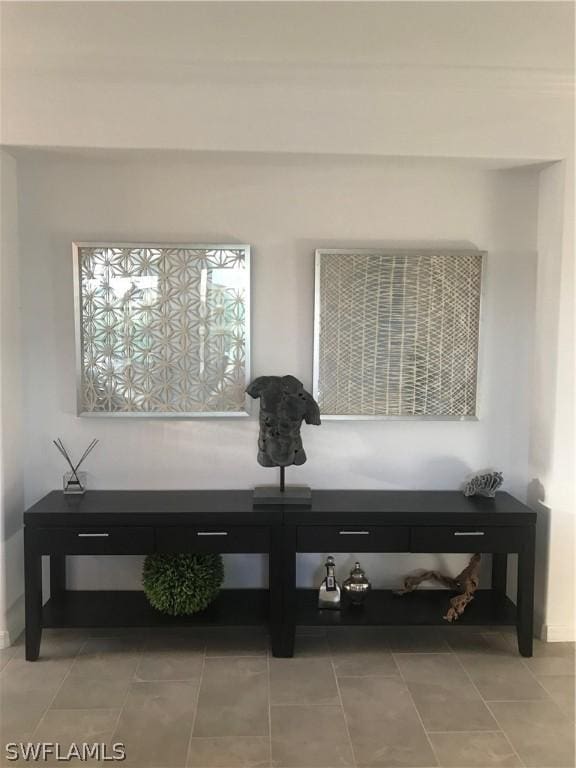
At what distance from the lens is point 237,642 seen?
114 inches

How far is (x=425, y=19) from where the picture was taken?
2.27m

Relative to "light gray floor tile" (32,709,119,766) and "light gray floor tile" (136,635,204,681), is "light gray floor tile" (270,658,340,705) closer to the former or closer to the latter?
"light gray floor tile" (136,635,204,681)

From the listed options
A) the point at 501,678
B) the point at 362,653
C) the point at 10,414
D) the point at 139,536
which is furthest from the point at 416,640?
the point at 10,414

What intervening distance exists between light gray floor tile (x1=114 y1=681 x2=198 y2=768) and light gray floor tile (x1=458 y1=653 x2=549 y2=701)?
121 cm

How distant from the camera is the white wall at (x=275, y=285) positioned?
3006 millimetres

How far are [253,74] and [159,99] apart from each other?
0.43 metres

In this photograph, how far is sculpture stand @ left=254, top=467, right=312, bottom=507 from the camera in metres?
2.82

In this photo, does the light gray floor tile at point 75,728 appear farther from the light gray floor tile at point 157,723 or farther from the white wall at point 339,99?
the white wall at point 339,99

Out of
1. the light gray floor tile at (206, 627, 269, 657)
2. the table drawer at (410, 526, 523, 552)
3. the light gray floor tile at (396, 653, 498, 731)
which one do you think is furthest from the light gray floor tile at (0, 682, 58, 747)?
the table drawer at (410, 526, 523, 552)

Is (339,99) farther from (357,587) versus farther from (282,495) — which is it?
(357,587)

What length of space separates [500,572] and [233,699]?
1519 millimetres

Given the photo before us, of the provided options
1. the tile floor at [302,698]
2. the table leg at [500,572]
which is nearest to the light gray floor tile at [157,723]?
the tile floor at [302,698]

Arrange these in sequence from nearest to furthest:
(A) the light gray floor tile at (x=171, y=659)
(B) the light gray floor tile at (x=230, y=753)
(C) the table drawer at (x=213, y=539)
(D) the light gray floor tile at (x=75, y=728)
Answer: (B) the light gray floor tile at (x=230, y=753), (D) the light gray floor tile at (x=75, y=728), (A) the light gray floor tile at (x=171, y=659), (C) the table drawer at (x=213, y=539)

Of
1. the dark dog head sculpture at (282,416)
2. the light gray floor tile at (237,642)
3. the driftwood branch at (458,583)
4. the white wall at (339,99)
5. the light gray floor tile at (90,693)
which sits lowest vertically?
the light gray floor tile at (90,693)
